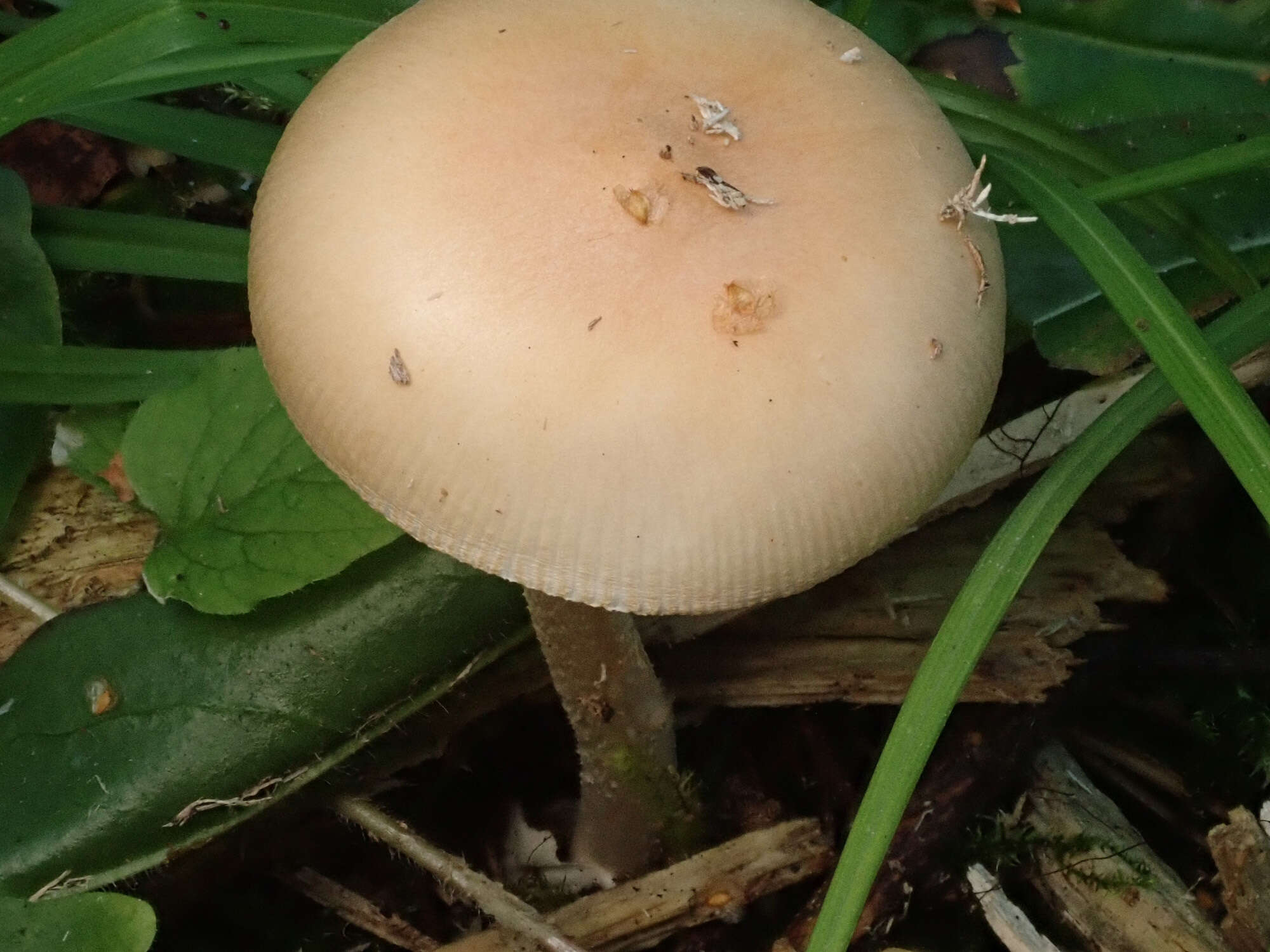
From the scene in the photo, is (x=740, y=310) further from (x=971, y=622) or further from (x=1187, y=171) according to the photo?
(x=1187, y=171)

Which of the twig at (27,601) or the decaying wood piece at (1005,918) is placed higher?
the twig at (27,601)

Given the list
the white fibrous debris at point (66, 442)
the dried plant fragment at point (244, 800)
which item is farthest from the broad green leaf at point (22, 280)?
the dried plant fragment at point (244, 800)

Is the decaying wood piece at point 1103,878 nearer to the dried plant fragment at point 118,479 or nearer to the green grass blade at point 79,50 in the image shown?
the dried plant fragment at point 118,479

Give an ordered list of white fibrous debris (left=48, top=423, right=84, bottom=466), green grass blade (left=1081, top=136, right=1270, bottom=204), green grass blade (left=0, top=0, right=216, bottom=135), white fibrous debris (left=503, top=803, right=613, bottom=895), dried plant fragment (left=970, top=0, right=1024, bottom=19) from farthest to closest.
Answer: dried plant fragment (left=970, top=0, right=1024, bottom=19), white fibrous debris (left=503, top=803, right=613, bottom=895), white fibrous debris (left=48, top=423, right=84, bottom=466), green grass blade (left=1081, top=136, right=1270, bottom=204), green grass blade (left=0, top=0, right=216, bottom=135)

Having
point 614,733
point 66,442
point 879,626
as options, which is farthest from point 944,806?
point 66,442

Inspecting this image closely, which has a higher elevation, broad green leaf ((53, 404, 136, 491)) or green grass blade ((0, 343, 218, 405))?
green grass blade ((0, 343, 218, 405))

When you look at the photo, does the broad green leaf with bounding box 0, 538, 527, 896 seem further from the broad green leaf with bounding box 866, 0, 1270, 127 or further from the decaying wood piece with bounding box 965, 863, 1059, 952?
the broad green leaf with bounding box 866, 0, 1270, 127

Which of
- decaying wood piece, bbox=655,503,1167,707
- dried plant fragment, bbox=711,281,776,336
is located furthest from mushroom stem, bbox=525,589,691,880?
dried plant fragment, bbox=711,281,776,336

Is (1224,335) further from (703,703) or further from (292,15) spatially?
(292,15)
